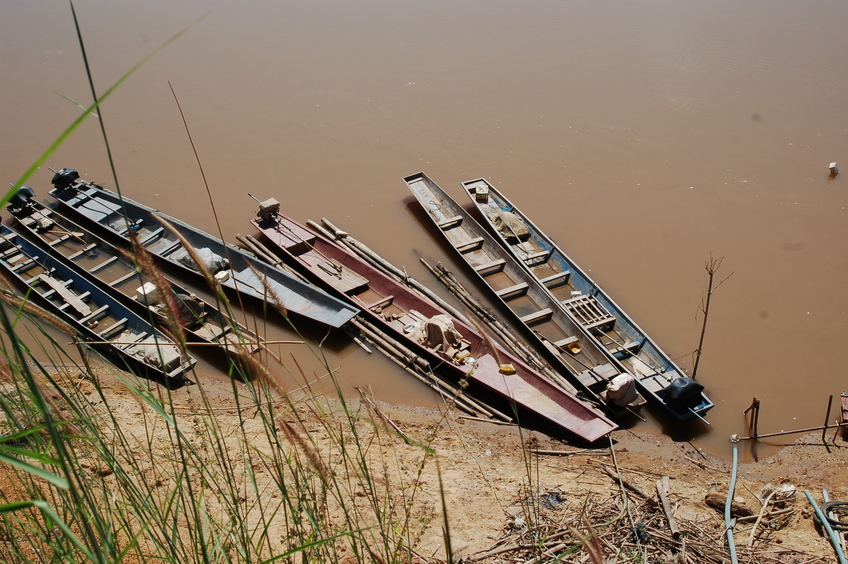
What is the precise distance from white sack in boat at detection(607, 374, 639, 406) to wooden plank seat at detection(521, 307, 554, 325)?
1671 mm

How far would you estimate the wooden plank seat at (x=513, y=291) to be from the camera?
994 centimetres

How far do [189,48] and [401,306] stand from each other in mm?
10774

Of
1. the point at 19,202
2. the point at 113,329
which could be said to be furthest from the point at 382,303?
the point at 19,202

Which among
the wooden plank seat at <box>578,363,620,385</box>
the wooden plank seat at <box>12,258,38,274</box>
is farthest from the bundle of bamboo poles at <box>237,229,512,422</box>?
the wooden plank seat at <box>12,258,38,274</box>

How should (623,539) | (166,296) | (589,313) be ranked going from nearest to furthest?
(166,296)
(623,539)
(589,313)

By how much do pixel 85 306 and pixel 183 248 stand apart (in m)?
1.71

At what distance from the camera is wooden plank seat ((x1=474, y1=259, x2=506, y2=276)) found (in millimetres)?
10484

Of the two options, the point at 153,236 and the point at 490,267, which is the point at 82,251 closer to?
the point at 153,236

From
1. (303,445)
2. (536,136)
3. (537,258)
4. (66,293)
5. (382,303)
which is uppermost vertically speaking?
(536,136)

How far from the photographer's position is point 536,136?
13.5 metres

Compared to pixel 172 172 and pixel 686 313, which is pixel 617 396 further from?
pixel 172 172

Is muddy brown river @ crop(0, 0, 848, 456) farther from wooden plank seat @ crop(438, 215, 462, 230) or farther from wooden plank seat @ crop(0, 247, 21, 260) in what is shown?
wooden plank seat @ crop(0, 247, 21, 260)

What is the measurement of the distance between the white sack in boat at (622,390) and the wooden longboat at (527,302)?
16mm

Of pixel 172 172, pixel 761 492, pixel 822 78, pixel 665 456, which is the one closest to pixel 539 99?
pixel 822 78
